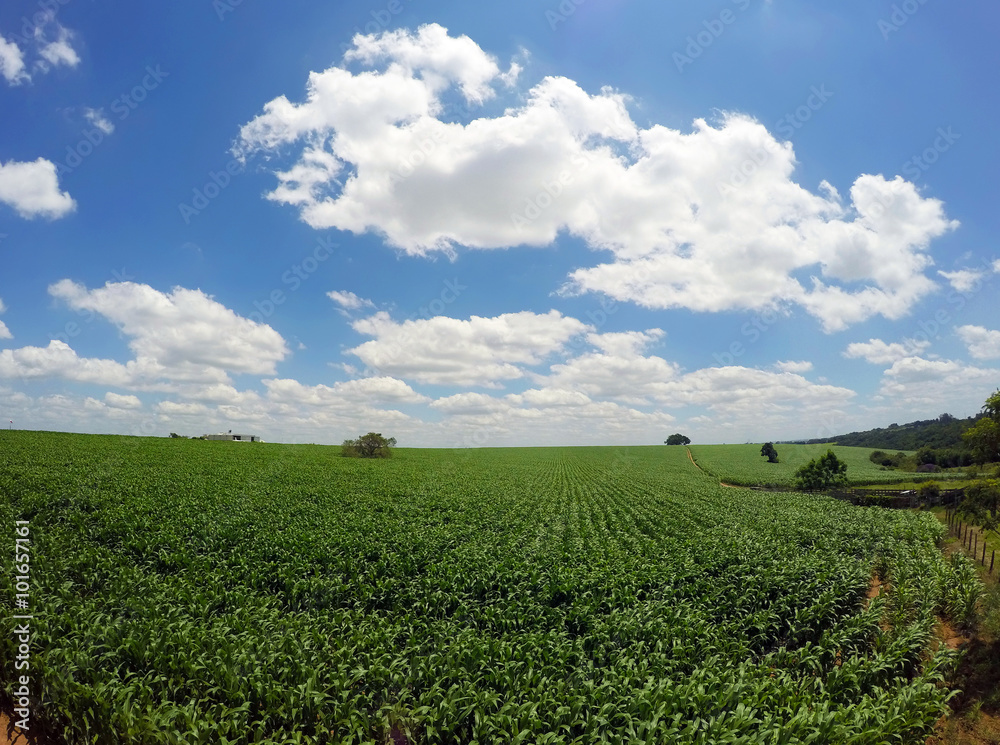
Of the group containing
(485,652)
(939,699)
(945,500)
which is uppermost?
(485,652)

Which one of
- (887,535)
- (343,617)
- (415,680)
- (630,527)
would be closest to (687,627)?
(415,680)

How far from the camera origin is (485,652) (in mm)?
8453

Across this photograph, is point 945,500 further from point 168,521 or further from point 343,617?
point 168,521

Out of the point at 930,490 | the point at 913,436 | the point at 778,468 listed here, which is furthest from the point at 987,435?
the point at 913,436

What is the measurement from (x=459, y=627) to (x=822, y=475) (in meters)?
66.2

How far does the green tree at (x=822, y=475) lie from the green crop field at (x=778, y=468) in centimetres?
190

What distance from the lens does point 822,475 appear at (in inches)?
2400

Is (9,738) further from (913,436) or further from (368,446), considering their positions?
(913,436)

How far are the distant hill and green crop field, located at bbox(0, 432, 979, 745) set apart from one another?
3571 inches

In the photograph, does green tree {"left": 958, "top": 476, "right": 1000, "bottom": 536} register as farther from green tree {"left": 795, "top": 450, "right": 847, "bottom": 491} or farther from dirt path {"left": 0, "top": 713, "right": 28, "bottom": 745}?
green tree {"left": 795, "top": 450, "right": 847, "bottom": 491}

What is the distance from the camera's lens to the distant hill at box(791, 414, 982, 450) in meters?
90.7

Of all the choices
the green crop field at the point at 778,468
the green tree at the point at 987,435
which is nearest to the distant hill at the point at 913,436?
the green crop field at the point at 778,468

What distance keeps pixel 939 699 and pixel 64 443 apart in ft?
204

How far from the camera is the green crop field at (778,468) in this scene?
66.7 metres
